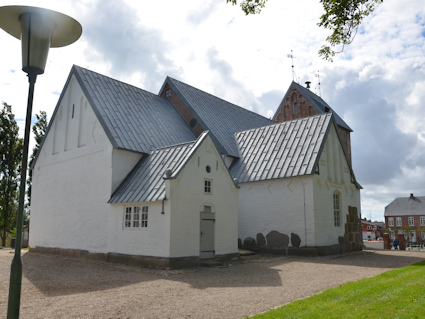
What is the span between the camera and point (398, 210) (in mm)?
74000

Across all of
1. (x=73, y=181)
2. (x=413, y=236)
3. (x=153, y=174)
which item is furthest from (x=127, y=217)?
(x=413, y=236)

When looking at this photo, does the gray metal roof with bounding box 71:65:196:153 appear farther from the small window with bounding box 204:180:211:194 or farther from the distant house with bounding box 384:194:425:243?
the distant house with bounding box 384:194:425:243

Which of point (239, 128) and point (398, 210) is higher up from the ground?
point (239, 128)

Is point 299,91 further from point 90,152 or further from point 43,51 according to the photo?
point 43,51

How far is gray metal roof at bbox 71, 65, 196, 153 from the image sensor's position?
1886 centimetres

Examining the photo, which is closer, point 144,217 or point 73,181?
point 144,217

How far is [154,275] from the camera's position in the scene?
13148mm

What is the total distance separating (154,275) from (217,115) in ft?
56.6

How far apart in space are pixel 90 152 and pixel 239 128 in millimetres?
13183

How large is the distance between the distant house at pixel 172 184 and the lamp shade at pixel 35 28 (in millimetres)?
9629

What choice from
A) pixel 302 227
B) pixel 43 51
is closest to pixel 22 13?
pixel 43 51

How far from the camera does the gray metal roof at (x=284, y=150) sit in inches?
794

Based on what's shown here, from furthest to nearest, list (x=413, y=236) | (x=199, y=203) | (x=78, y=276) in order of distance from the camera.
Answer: (x=413, y=236) < (x=199, y=203) < (x=78, y=276)

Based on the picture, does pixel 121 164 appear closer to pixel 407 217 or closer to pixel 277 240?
pixel 277 240
